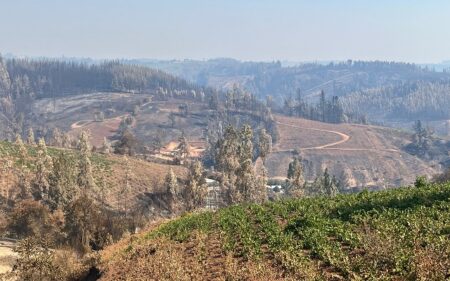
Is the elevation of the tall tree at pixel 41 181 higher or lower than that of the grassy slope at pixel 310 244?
lower

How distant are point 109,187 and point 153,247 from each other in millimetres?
73678

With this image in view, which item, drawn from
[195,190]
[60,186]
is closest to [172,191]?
[195,190]

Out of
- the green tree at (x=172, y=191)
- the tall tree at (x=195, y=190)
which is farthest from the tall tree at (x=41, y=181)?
the tall tree at (x=195, y=190)

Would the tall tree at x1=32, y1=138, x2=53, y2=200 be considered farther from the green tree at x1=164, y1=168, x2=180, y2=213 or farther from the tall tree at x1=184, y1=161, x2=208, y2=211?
the tall tree at x1=184, y1=161, x2=208, y2=211

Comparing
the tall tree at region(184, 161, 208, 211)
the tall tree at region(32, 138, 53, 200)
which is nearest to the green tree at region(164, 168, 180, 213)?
the tall tree at region(184, 161, 208, 211)

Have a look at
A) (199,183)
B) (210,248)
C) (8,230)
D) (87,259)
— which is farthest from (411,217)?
(199,183)

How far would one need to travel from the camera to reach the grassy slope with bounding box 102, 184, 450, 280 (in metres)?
18.7

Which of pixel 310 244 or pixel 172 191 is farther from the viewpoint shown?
pixel 172 191

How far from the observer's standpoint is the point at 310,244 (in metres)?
24.0

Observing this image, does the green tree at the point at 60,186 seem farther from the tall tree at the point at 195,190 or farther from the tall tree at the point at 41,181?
the tall tree at the point at 195,190

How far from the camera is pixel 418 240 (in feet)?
66.7

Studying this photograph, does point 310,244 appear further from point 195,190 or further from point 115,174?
point 115,174

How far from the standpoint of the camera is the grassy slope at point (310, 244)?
18734 millimetres

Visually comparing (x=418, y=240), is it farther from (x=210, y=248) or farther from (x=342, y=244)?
(x=210, y=248)
